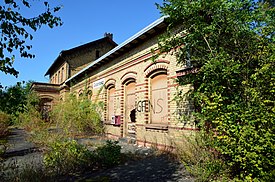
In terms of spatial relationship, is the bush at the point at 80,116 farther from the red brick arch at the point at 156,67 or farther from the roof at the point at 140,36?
the red brick arch at the point at 156,67

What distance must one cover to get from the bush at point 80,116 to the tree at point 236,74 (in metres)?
9.67

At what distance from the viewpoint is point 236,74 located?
4.76 meters

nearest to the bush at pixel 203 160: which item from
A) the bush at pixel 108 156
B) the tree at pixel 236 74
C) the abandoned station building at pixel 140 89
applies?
the tree at pixel 236 74

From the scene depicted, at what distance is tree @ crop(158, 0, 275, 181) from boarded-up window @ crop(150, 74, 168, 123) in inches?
113

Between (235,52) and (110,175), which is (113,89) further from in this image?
(235,52)

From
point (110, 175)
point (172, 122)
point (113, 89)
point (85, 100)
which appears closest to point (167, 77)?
point (172, 122)

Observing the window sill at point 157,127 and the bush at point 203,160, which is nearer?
the bush at point 203,160

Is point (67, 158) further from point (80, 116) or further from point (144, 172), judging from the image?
point (80, 116)

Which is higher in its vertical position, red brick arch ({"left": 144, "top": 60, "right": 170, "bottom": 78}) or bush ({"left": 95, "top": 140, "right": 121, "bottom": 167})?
red brick arch ({"left": 144, "top": 60, "right": 170, "bottom": 78})

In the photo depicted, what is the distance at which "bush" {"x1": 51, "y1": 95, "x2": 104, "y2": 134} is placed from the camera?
47.4 ft

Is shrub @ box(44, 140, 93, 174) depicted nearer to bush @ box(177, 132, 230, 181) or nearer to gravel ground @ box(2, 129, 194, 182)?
gravel ground @ box(2, 129, 194, 182)

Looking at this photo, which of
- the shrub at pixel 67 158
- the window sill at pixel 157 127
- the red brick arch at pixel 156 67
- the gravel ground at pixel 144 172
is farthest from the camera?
the red brick arch at pixel 156 67

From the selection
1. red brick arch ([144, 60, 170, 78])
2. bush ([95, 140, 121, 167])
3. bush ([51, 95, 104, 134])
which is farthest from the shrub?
bush ([51, 95, 104, 134])

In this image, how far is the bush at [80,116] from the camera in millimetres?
14453
